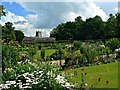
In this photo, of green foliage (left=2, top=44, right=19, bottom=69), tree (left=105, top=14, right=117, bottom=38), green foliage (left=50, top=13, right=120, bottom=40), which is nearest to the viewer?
green foliage (left=2, top=44, right=19, bottom=69)

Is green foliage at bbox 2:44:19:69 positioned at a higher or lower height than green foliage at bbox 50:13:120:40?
lower

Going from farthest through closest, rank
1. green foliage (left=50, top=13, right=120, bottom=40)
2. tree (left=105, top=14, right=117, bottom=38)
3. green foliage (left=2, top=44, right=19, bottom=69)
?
green foliage (left=50, top=13, right=120, bottom=40)
tree (left=105, top=14, right=117, bottom=38)
green foliage (left=2, top=44, right=19, bottom=69)

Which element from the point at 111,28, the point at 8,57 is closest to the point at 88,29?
the point at 111,28

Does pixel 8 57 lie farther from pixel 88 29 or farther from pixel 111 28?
pixel 88 29

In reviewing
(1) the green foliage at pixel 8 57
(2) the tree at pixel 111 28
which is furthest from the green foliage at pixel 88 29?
(1) the green foliage at pixel 8 57

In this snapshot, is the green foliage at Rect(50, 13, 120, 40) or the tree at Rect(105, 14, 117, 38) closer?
the tree at Rect(105, 14, 117, 38)

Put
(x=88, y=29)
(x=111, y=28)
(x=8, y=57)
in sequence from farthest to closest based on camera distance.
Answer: (x=88, y=29)
(x=111, y=28)
(x=8, y=57)

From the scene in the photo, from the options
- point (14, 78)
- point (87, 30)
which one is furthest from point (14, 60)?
point (87, 30)

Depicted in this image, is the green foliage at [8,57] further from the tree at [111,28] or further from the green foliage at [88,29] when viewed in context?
the green foliage at [88,29]

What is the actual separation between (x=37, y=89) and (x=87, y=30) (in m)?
76.7

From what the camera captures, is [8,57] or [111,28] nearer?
[8,57]

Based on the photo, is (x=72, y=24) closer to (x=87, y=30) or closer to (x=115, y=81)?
(x=87, y=30)

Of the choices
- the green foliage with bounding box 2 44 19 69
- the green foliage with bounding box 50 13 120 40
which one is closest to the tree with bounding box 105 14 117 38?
the green foliage with bounding box 50 13 120 40

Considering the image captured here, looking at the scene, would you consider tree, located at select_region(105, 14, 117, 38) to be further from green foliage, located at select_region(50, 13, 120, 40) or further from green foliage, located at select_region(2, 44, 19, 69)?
green foliage, located at select_region(2, 44, 19, 69)
